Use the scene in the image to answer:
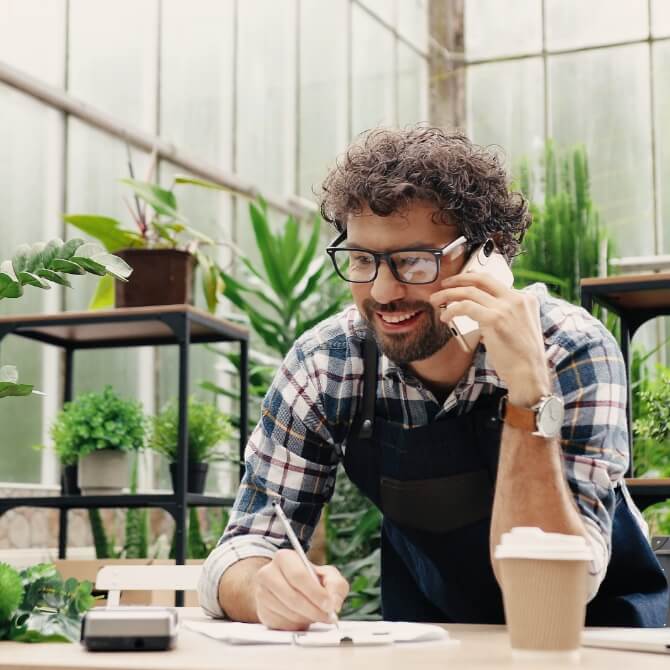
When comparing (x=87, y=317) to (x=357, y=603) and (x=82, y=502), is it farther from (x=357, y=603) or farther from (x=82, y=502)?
(x=357, y=603)

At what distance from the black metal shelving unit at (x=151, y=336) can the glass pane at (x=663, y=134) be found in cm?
431

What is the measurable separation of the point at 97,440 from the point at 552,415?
81.7 inches

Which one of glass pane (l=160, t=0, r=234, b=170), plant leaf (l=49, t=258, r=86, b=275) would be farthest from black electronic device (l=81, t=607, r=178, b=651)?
glass pane (l=160, t=0, r=234, b=170)

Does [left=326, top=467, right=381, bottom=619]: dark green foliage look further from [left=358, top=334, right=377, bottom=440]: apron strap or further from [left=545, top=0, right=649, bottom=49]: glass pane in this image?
[left=545, top=0, right=649, bottom=49]: glass pane

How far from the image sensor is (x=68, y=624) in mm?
1158

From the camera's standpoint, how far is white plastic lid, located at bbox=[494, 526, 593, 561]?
38.4 inches

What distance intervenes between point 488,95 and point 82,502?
17.5 feet

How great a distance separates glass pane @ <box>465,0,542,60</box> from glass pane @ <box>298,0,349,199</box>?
4.64ft

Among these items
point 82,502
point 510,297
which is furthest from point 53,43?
point 510,297

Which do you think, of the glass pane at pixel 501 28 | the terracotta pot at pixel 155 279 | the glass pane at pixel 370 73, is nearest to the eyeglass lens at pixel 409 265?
the terracotta pot at pixel 155 279

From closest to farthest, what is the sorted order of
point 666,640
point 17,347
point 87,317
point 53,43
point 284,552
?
point 666,640
point 284,552
point 87,317
point 17,347
point 53,43

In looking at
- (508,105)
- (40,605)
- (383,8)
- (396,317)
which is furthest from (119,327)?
(508,105)

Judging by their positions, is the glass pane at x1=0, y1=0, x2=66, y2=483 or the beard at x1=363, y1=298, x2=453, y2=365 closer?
the beard at x1=363, y1=298, x2=453, y2=365

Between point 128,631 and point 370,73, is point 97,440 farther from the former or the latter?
point 370,73
